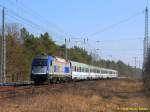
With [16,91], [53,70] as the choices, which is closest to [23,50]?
[53,70]

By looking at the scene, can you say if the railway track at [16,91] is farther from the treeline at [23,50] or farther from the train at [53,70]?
the treeline at [23,50]

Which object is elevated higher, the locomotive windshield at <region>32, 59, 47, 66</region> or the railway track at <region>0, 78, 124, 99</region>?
the locomotive windshield at <region>32, 59, 47, 66</region>

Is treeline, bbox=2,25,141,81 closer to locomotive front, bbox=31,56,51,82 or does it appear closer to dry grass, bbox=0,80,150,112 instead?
locomotive front, bbox=31,56,51,82

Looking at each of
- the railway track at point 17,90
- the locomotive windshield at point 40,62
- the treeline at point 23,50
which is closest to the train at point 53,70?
the locomotive windshield at point 40,62

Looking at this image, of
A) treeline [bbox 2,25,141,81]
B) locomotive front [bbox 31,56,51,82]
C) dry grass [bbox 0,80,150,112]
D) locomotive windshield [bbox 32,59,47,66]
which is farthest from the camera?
treeline [bbox 2,25,141,81]

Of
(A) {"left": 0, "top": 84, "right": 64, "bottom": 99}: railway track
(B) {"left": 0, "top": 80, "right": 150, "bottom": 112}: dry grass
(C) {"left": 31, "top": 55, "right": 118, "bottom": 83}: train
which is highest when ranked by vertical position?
(C) {"left": 31, "top": 55, "right": 118, "bottom": 83}: train

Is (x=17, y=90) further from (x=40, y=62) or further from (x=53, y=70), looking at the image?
(x=53, y=70)

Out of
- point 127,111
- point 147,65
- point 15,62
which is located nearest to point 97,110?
point 127,111

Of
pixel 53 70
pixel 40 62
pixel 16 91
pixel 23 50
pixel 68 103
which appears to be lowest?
pixel 68 103

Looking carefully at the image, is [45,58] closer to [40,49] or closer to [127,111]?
[127,111]

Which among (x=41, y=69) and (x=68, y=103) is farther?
(x=41, y=69)

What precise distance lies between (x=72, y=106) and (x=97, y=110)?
2154 millimetres

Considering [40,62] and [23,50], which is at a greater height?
[23,50]

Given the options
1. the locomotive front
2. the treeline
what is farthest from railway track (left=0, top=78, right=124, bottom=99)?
the treeline
